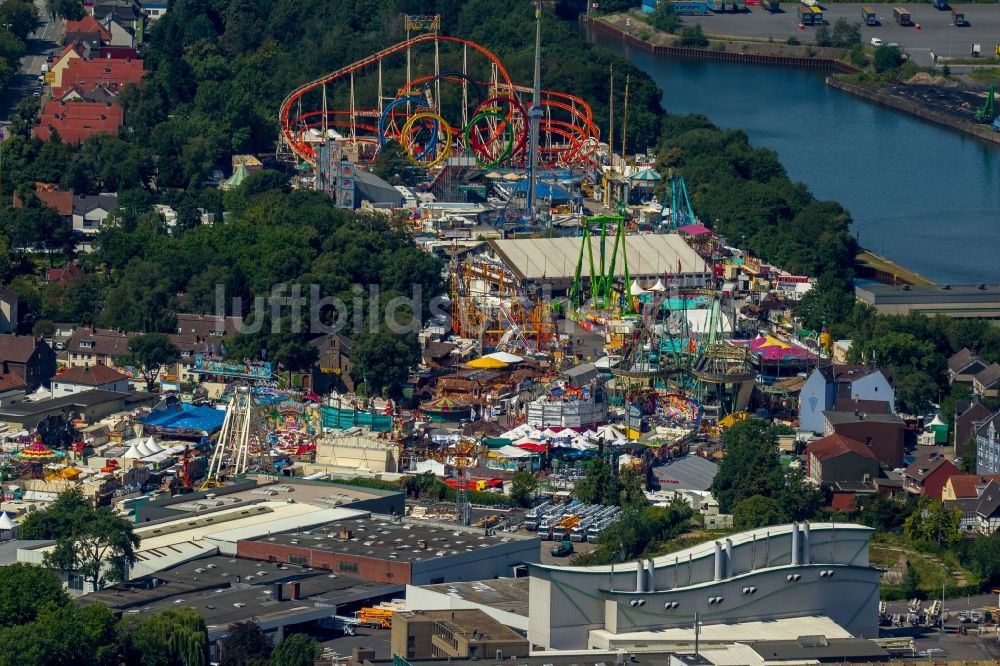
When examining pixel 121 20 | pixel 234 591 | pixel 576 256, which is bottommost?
pixel 234 591

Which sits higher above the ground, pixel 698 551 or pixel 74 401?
pixel 698 551

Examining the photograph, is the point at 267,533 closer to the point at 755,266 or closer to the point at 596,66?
the point at 755,266

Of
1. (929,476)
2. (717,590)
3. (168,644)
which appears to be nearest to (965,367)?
(929,476)

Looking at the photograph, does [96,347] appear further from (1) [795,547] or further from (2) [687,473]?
(1) [795,547]

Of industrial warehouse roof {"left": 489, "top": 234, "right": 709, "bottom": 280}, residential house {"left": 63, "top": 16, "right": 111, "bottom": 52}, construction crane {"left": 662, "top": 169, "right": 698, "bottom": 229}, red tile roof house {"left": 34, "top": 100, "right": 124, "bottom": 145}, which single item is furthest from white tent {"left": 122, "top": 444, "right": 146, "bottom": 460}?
residential house {"left": 63, "top": 16, "right": 111, "bottom": 52}

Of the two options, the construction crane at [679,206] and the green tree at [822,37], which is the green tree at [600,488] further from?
the green tree at [822,37]

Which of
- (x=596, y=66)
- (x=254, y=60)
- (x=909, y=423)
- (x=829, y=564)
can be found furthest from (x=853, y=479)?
(x=254, y=60)

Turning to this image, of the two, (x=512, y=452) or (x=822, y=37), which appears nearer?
(x=512, y=452)
